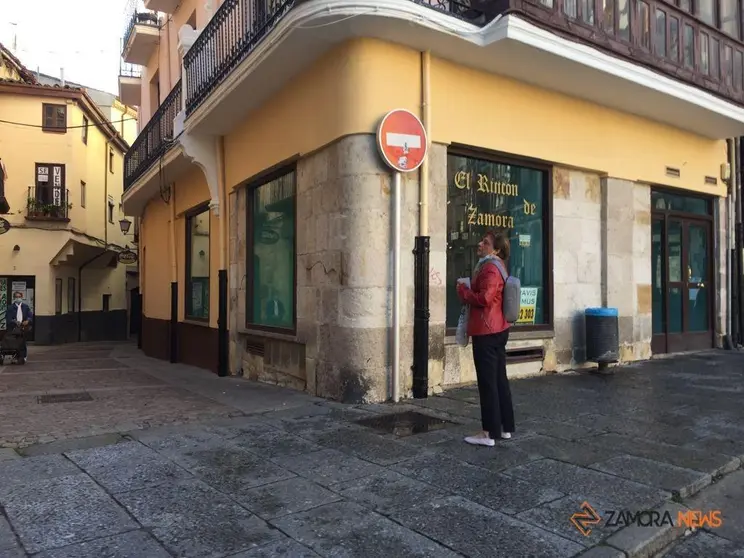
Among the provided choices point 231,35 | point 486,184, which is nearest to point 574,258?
point 486,184

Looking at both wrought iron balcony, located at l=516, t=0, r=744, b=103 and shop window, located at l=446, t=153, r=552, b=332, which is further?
shop window, located at l=446, t=153, r=552, b=332

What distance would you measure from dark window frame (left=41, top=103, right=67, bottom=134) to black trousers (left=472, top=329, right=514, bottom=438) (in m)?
22.3

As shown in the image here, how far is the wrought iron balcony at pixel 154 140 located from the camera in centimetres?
1204

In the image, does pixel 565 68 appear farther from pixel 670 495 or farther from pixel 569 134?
pixel 670 495

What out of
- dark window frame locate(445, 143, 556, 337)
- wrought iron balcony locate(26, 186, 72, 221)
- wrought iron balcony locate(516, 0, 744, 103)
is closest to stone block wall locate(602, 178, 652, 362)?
dark window frame locate(445, 143, 556, 337)

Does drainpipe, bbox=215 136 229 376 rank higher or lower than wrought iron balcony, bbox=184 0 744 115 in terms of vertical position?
lower

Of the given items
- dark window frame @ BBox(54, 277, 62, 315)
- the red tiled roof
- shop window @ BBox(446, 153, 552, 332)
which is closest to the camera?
shop window @ BBox(446, 153, 552, 332)

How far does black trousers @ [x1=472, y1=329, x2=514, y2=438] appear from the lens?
4926 millimetres

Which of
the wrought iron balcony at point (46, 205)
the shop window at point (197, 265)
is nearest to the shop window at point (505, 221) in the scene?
the shop window at point (197, 265)

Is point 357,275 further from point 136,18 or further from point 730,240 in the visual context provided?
point 136,18

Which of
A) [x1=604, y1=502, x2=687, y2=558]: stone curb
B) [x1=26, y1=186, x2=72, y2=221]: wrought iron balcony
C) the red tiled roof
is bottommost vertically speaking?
[x1=604, y1=502, x2=687, y2=558]: stone curb

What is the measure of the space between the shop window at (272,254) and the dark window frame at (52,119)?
16.5 metres

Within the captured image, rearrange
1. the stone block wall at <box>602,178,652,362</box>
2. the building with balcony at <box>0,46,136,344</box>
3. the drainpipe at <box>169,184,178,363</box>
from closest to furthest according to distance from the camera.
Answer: the stone block wall at <box>602,178,652,362</box>
the drainpipe at <box>169,184,178,363</box>
the building with balcony at <box>0,46,136,344</box>

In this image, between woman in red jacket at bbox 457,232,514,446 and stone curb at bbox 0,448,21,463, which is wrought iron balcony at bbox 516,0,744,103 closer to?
woman in red jacket at bbox 457,232,514,446
